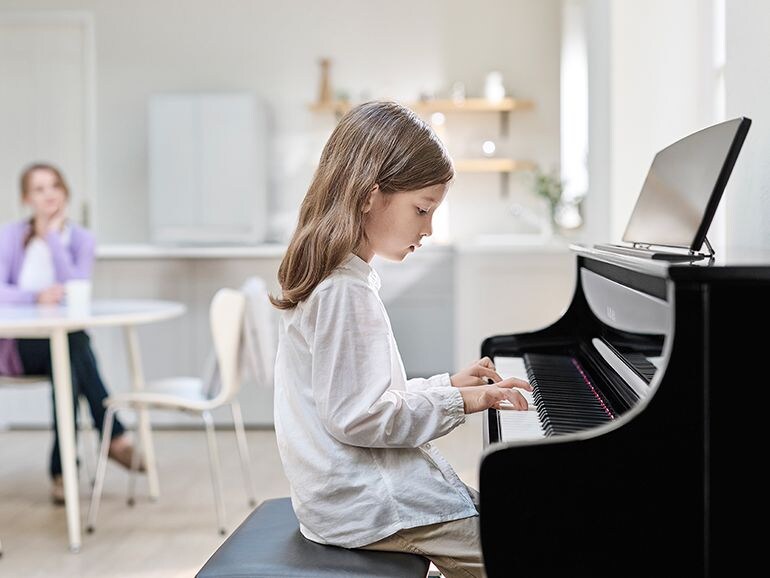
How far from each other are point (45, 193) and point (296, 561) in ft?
10.0

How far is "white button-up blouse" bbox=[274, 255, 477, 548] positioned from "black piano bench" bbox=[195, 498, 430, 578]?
1.2 inches

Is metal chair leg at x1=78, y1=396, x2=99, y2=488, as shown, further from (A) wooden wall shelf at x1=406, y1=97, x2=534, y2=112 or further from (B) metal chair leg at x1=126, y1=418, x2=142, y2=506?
(A) wooden wall shelf at x1=406, y1=97, x2=534, y2=112

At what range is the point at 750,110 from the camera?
203cm

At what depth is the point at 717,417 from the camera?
112 cm

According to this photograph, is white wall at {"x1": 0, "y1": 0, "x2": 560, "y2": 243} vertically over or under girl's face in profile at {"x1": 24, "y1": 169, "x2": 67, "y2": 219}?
over

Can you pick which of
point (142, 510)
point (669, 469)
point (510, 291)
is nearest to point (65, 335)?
point (142, 510)

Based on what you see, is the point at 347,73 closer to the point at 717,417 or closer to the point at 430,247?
the point at 430,247

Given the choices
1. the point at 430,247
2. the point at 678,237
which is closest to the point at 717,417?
the point at 678,237

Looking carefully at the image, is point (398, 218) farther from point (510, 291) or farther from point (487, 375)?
point (510, 291)

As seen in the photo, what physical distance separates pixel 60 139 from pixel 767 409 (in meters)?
6.36

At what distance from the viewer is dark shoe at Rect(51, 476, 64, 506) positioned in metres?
3.81

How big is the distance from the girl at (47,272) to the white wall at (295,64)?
2.61 metres

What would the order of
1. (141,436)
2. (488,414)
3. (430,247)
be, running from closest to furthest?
(488,414), (141,436), (430,247)

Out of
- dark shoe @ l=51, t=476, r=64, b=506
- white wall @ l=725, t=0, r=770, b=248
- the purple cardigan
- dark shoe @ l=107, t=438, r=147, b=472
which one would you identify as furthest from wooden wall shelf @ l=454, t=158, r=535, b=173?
white wall @ l=725, t=0, r=770, b=248
